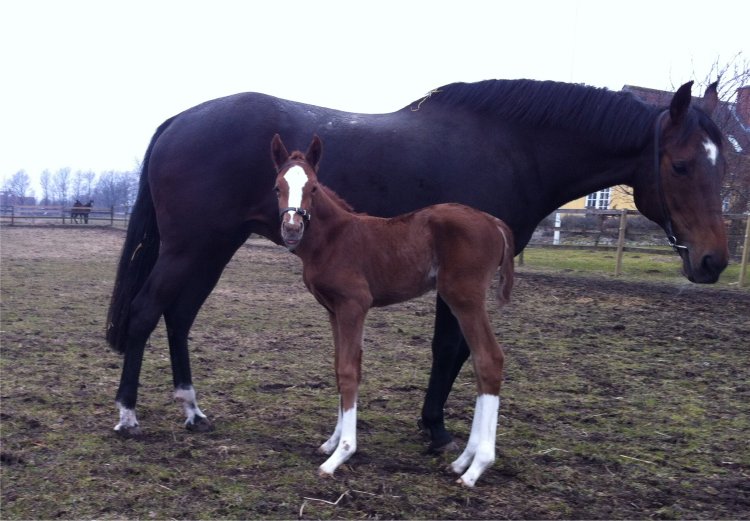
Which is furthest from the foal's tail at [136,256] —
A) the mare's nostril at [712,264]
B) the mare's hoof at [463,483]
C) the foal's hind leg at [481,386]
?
the mare's nostril at [712,264]

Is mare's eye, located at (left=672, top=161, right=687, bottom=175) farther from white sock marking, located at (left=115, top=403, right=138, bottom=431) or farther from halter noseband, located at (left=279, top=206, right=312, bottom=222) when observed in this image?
white sock marking, located at (left=115, top=403, right=138, bottom=431)

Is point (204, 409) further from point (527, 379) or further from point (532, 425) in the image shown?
point (527, 379)

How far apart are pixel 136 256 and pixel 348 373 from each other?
6.59 ft

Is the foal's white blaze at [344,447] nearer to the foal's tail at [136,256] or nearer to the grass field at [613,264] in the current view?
the foal's tail at [136,256]

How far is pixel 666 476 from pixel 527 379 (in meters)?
2.04

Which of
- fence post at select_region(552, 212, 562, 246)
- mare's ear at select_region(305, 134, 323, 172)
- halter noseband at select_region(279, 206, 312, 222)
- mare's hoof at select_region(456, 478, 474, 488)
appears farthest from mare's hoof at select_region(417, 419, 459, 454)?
fence post at select_region(552, 212, 562, 246)

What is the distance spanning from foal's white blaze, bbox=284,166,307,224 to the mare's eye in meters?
2.32

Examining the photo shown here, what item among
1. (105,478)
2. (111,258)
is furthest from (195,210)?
(111,258)

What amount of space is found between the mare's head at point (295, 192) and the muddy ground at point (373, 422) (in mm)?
1249

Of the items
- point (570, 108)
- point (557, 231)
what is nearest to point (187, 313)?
point (570, 108)

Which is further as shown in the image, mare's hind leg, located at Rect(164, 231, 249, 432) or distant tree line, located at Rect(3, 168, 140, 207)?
distant tree line, located at Rect(3, 168, 140, 207)

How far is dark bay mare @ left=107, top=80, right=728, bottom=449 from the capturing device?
13.0 feet

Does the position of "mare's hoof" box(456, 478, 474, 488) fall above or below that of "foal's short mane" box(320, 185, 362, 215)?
below

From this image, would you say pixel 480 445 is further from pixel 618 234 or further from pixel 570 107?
pixel 618 234
